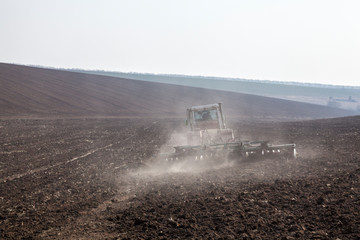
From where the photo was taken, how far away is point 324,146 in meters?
15.3

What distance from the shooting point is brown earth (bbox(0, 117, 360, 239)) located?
559 centimetres

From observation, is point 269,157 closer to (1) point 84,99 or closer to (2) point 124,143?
(2) point 124,143

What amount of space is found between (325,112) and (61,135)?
5186cm

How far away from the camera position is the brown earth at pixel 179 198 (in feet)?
18.3

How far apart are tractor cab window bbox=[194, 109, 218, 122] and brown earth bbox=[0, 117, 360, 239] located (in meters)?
2.91

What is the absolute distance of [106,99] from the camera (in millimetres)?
49406

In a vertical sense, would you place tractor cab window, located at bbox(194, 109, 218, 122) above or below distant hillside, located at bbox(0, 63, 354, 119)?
above

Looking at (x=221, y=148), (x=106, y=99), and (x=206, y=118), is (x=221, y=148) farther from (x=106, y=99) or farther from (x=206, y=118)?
(x=106, y=99)

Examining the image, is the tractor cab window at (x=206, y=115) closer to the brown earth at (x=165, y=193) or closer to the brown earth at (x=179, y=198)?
the brown earth at (x=165, y=193)

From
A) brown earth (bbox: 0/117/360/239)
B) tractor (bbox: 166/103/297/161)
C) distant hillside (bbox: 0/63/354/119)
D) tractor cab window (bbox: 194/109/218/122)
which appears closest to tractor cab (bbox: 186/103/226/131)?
tractor cab window (bbox: 194/109/218/122)

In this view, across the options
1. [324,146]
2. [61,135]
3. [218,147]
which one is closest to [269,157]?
[218,147]

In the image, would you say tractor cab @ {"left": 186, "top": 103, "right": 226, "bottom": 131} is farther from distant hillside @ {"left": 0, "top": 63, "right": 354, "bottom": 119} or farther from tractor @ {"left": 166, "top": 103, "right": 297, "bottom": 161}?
distant hillside @ {"left": 0, "top": 63, "right": 354, "bottom": 119}

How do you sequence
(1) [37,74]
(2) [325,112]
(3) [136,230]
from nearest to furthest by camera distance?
(3) [136,230] < (1) [37,74] < (2) [325,112]

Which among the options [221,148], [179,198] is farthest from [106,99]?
[179,198]
